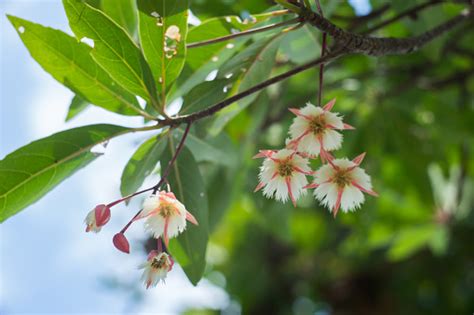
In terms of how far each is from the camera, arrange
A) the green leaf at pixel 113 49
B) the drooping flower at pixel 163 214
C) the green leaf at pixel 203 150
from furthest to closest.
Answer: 1. the green leaf at pixel 203 150
2. the green leaf at pixel 113 49
3. the drooping flower at pixel 163 214

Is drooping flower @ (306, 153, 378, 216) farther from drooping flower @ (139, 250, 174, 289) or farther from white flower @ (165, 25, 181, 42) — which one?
white flower @ (165, 25, 181, 42)

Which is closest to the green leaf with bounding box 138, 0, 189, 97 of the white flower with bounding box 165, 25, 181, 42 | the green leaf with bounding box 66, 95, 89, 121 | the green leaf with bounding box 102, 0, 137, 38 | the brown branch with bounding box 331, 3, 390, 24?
the white flower with bounding box 165, 25, 181, 42

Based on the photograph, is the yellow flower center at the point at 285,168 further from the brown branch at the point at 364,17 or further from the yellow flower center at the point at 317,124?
the brown branch at the point at 364,17

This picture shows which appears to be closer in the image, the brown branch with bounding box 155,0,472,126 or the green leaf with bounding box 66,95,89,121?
the brown branch with bounding box 155,0,472,126

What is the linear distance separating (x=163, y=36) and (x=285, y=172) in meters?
0.35

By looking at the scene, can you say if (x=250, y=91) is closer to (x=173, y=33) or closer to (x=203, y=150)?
(x=173, y=33)

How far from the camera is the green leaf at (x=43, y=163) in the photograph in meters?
1.03

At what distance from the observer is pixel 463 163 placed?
2.25 meters

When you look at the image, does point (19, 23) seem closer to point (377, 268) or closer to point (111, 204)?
point (111, 204)

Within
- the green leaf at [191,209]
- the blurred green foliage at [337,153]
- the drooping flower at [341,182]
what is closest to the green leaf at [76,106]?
the blurred green foliage at [337,153]

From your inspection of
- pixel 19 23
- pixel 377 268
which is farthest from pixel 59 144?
pixel 377 268

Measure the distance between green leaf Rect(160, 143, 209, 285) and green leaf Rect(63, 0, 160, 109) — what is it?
15 cm

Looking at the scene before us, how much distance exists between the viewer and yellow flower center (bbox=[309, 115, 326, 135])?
895mm

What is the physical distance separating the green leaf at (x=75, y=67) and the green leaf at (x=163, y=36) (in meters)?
0.10
